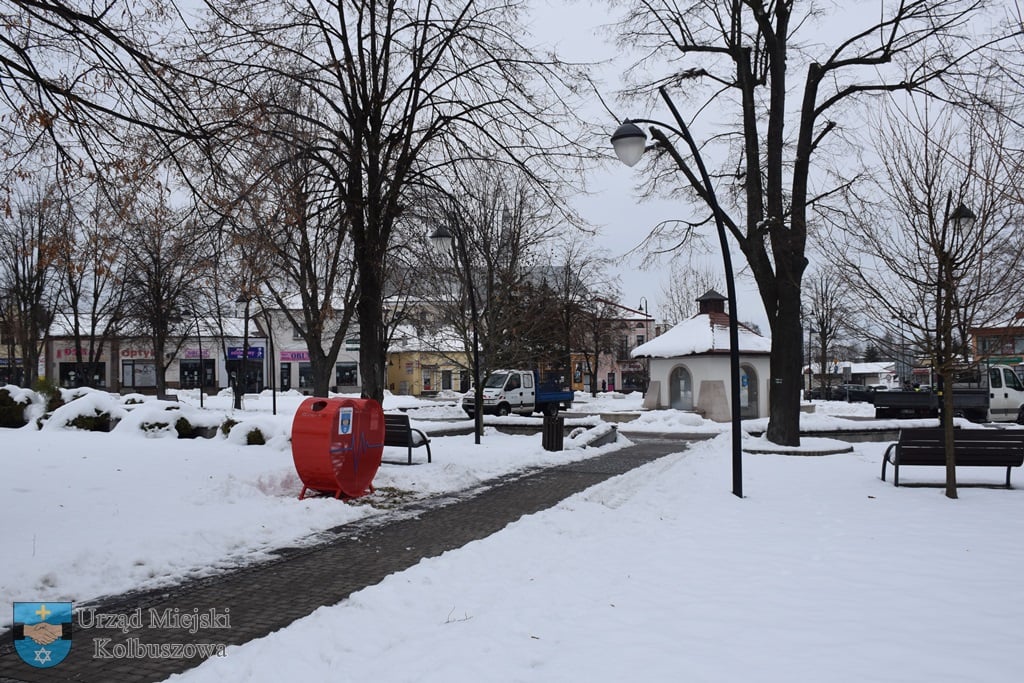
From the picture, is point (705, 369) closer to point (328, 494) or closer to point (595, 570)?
point (328, 494)

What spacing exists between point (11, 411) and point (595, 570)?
683 inches

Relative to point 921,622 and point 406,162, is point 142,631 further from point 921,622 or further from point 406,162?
point 406,162

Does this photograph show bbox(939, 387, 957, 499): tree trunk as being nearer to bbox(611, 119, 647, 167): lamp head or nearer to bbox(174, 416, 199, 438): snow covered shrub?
bbox(611, 119, 647, 167): lamp head

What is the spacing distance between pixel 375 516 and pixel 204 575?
10.8ft

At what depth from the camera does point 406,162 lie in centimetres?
1368

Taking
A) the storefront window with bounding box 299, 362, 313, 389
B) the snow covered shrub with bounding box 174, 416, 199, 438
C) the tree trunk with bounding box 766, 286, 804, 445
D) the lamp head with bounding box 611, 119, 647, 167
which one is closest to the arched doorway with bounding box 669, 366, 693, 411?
the tree trunk with bounding box 766, 286, 804, 445

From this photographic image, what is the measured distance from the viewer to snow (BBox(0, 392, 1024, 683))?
4.82 metres

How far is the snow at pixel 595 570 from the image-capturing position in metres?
4.82

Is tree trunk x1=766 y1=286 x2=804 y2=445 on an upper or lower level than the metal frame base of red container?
upper

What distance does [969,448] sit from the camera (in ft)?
39.4

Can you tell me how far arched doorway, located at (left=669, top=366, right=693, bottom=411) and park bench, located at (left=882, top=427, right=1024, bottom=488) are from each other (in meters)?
23.3

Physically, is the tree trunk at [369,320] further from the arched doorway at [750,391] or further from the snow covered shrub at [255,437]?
the arched doorway at [750,391]

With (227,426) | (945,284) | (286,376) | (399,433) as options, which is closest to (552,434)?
(399,433)

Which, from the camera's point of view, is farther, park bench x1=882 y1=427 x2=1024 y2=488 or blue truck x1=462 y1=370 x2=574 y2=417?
blue truck x1=462 y1=370 x2=574 y2=417
